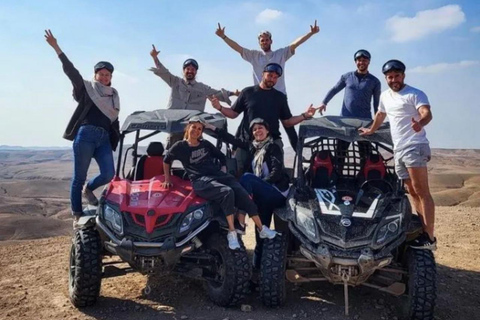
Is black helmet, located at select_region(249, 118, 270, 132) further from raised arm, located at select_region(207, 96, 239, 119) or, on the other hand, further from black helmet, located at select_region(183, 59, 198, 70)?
black helmet, located at select_region(183, 59, 198, 70)

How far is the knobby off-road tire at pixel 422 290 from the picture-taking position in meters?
4.79

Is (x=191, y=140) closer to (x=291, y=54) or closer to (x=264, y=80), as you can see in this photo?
(x=264, y=80)

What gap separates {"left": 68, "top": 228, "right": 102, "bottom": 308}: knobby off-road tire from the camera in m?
5.10

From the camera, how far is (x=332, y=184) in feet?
20.6

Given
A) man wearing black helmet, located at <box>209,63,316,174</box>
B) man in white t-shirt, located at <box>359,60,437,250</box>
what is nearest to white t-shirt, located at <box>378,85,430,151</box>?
man in white t-shirt, located at <box>359,60,437,250</box>

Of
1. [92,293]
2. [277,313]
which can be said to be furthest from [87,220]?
[277,313]

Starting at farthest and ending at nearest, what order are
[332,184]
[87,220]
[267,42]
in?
1. [267,42]
2. [332,184]
3. [87,220]

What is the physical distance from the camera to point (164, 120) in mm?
6445

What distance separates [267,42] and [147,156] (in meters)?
3.09

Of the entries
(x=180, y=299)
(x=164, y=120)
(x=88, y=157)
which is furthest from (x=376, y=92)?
(x=88, y=157)

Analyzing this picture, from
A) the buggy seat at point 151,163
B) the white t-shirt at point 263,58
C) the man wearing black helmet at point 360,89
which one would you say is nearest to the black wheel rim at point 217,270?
the buggy seat at point 151,163

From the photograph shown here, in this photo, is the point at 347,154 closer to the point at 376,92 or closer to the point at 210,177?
the point at 376,92

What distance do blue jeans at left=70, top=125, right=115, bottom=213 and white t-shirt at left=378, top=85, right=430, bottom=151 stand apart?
158 inches

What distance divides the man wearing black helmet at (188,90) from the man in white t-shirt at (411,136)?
123 inches
